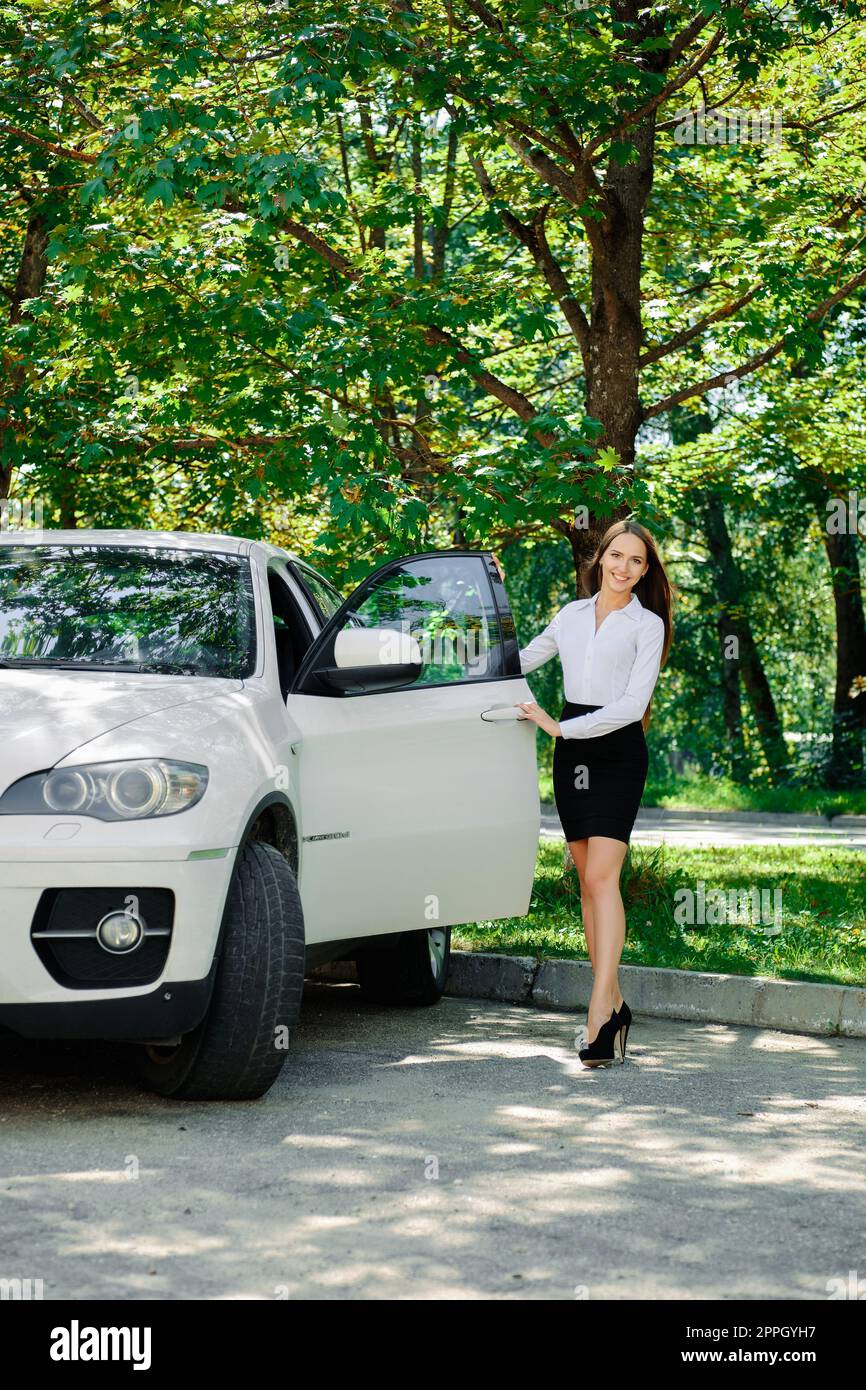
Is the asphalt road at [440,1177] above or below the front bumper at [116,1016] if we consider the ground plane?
below

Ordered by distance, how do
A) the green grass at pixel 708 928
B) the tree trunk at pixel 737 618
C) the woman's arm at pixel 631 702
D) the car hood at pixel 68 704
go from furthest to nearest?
1. the tree trunk at pixel 737 618
2. the green grass at pixel 708 928
3. the woman's arm at pixel 631 702
4. the car hood at pixel 68 704

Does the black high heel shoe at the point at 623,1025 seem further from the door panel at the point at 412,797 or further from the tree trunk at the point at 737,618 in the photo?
the tree trunk at the point at 737,618

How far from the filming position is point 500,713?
5953 mm

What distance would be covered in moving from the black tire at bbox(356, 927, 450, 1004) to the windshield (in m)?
1.81

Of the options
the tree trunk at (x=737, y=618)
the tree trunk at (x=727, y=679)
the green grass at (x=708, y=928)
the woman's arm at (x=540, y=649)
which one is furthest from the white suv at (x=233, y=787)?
the tree trunk at (x=737, y=618)

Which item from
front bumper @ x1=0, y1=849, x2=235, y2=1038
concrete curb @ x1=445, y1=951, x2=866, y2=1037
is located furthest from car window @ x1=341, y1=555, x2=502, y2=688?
concrete curb @ x1=445, y1=951, x2=866, y2=1037

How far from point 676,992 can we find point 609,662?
80.2 inches

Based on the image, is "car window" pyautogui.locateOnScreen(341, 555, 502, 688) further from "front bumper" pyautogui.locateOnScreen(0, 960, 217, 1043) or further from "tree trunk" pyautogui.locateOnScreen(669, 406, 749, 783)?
"tree trunk" pyautogui.locateOnScreen(669, 406, 749, 783)

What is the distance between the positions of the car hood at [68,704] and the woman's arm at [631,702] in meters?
1.31

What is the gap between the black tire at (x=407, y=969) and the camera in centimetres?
698

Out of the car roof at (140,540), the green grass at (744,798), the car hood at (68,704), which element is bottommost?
the green grass at (744,798)

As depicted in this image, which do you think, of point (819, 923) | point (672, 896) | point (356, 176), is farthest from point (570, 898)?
point (356, 176)
